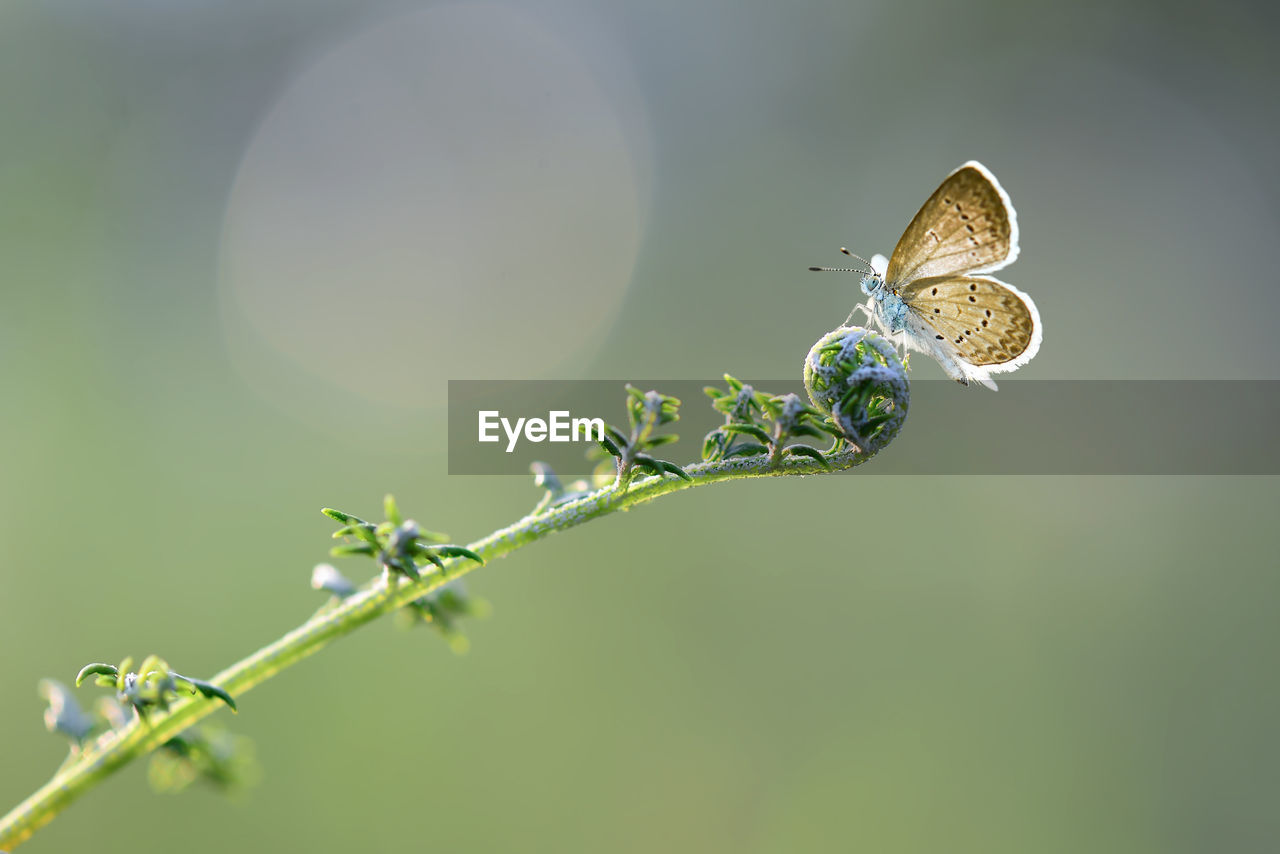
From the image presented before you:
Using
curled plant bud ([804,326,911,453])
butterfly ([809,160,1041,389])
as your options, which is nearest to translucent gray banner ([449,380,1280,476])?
butterfly ([809,160,1041,389])

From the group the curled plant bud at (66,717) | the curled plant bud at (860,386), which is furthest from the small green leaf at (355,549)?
the curled plant bud at (860,386)

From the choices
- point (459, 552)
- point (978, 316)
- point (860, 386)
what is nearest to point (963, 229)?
point (978, 316)

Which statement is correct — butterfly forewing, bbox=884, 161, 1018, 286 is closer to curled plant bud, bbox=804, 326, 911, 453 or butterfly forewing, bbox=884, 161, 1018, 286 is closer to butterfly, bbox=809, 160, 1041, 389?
butterfly, bbox=809, 160, 1041, 389

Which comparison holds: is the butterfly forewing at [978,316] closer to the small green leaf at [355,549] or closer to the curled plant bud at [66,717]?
the small green leaf at [355,549]

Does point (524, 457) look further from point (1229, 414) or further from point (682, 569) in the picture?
point (1229, 414)

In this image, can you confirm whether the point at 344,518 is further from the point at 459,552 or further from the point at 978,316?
the point at 978,316

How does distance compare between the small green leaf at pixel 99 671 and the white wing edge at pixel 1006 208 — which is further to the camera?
the white wing edge at pixel 1006 208

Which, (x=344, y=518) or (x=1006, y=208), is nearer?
(x=344, y=518)
